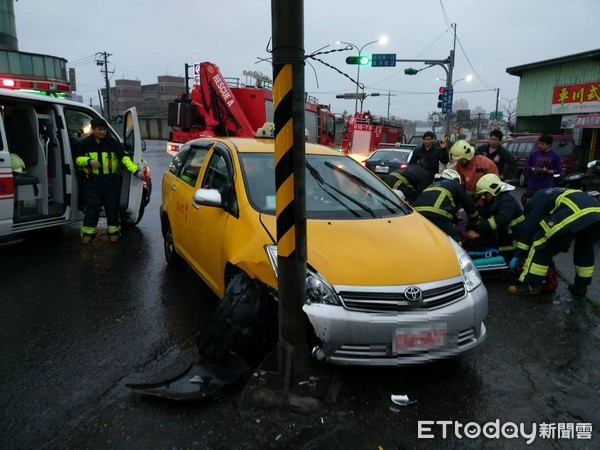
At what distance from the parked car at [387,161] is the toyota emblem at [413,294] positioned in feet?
31.9

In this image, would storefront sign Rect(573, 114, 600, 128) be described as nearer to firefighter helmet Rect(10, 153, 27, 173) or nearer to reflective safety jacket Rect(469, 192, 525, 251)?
reflective safety jacket Rect(469, 192, 525, 251)

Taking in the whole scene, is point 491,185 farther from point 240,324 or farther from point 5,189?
point 5,189

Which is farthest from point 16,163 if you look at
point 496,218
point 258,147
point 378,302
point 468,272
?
point 496,218

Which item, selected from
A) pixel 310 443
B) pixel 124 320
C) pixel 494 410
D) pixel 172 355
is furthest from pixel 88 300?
pixel 494 410

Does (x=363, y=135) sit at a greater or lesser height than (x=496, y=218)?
greater

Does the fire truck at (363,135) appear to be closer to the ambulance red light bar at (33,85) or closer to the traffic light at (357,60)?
the traffic light at (357,60)

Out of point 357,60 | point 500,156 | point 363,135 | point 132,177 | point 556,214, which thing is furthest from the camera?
point 363,135

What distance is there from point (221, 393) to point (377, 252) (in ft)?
4.45

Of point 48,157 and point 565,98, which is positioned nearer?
point 48,157

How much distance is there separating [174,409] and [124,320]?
5.05ft

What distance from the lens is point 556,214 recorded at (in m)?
4.35

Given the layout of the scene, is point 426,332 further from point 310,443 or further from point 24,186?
point 24,186

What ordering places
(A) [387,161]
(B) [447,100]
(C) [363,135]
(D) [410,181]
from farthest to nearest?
(C) [363,135], (B) [447,100], (A) [387,161], (D) [410,181]

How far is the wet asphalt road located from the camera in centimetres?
249
